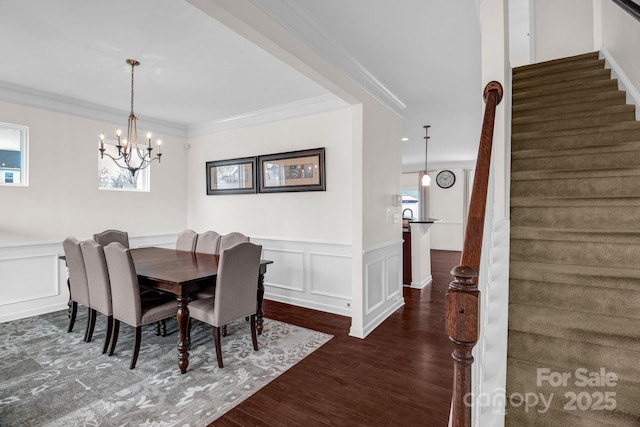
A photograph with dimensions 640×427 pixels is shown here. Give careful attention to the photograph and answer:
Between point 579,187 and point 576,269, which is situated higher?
point 579,187

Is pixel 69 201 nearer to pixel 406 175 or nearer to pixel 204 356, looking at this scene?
pixel 204 356

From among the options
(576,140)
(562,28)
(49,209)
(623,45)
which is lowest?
(49,209)

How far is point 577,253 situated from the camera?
1664mm

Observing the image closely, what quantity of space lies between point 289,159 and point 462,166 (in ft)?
23.0

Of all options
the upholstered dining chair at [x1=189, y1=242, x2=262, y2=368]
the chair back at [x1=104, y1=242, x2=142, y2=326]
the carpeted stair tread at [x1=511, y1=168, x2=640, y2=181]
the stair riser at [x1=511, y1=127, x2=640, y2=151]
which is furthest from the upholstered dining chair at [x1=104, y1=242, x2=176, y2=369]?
the stair riser at [x1=511, y1=127, x2=640, y2=151]

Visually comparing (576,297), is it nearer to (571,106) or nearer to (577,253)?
(577,253)

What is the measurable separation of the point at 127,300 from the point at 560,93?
4.26 meters

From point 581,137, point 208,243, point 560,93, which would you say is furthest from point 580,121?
point 208,243

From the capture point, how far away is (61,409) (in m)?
1.99

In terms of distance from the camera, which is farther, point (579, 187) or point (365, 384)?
point (365, 384)

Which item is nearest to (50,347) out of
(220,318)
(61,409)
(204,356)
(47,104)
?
(61,409)

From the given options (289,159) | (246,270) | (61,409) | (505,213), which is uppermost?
(289,159)

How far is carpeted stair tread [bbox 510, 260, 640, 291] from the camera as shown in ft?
4.77

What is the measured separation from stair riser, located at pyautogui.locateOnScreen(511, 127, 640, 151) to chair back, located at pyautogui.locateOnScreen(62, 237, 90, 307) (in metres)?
3.94
